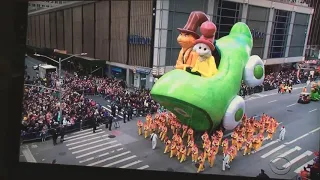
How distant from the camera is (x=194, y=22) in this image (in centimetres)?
1020

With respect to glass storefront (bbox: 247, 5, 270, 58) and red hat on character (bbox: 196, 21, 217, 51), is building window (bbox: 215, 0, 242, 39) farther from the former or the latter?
red hat on character (bbox: 196, 21, 217, 51)

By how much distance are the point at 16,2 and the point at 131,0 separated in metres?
3.05

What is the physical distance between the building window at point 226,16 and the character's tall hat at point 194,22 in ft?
4.70

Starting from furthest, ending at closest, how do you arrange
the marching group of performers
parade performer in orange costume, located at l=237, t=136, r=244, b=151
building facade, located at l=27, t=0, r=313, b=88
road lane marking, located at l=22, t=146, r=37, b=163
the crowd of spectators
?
1. the crowd of spectators
2. parade performer in orange costume, located at l=237, t=136, r=244, b=151
3. the marching group of performers
4. building facade, located at l=27, t=0, r=313, b=88
5. road lane marking, located at l=22, t=146, r=37, b=163

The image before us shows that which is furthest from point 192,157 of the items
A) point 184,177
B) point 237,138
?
point 237,138

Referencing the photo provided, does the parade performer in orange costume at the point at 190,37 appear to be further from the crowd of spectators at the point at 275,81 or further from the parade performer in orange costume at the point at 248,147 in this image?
the parade performer in orange costume at the point at 248,147

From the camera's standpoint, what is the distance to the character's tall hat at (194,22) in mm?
10164

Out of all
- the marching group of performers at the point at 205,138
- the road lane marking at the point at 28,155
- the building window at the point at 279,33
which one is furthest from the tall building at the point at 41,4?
the building window at the point at 279,33

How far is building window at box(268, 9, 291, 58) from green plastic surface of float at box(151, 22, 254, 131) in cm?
113

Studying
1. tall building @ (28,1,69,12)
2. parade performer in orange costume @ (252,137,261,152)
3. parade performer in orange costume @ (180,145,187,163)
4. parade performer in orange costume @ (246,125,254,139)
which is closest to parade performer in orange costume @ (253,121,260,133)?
parade performer in orange costume @ (246,125,254,139)

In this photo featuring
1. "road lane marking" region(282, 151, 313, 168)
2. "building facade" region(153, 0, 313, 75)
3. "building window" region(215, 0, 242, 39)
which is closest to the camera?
"road lane marking" region(282, 151, 313, 168)

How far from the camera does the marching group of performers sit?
30.7 feet

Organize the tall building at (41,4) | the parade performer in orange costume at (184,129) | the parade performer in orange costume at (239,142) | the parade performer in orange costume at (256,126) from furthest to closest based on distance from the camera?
the parade performer in orange costume at (256,126) < the parade performer in orange costume at (184,129) < the parade performer in orange costume at (239,142) < the tall building at (41,4)

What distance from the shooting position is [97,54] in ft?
32.7
